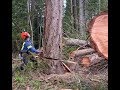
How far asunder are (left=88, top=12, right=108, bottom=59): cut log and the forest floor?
0.65m

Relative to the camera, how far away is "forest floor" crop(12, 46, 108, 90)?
16.7 ft

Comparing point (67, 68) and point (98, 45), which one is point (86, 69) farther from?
point (98, 45)

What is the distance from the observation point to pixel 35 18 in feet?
54.4

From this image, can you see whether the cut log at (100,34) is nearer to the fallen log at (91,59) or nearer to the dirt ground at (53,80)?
the dirt ground at (53,80)

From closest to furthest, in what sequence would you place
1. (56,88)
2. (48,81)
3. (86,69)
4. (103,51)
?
1. (103,51)
2. (56,88)
3. (48,81)
4. (86,69)

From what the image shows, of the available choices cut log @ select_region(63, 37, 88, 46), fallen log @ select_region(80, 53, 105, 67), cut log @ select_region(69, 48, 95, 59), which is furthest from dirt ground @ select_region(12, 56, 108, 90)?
cut log @ select_region(63, 37, 88, 46)

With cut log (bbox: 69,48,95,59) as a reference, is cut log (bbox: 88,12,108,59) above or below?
above

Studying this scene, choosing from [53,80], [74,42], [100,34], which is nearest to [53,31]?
[53,80]

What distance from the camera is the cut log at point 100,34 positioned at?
15.0ft

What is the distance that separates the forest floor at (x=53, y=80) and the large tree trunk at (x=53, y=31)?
31 centimetres

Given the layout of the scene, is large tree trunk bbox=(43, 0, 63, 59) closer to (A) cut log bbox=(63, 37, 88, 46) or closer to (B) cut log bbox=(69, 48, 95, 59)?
(B) cut log bbox=(69, 48, 95, 59)
